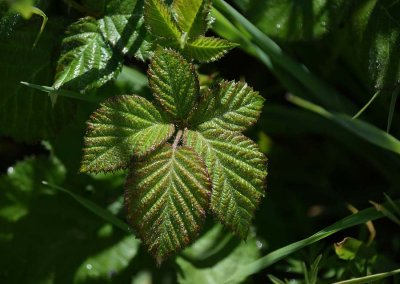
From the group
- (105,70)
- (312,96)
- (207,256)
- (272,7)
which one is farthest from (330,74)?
(105,70)

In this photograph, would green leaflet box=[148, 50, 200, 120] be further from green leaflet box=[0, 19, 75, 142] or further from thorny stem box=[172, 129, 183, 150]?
green leaflet box=[0, 19, 75, 142]

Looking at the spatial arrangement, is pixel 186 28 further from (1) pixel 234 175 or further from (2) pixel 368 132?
(2) pixel 368 132

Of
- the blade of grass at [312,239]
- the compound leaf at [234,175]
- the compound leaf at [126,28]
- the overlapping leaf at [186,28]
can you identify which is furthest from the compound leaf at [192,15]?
the blade of grass at [312,239]

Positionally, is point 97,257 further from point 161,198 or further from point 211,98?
point 211,98

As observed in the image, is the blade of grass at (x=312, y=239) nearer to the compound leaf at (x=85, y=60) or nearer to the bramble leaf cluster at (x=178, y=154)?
the bramble leaf cluster at (x=178, y=154)

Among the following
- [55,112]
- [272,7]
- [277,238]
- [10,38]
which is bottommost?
[277,238]

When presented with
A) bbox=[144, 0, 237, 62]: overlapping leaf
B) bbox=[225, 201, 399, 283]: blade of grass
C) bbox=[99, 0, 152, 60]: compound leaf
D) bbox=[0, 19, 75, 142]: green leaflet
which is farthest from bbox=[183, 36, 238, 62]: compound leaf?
bbox=[225, 201, 399, 283]: blade of grass

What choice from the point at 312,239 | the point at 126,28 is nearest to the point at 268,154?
the point at 312,239
